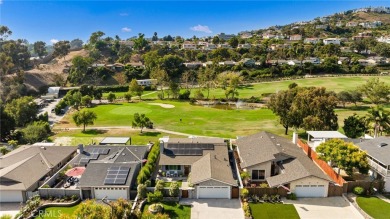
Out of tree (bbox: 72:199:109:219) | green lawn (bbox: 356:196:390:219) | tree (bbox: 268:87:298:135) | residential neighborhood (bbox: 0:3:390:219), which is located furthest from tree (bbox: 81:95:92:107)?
green lawn (bbox: 356:196:390:219)

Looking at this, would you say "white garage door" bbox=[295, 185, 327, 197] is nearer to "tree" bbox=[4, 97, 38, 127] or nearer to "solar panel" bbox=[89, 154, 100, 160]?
"solar panel" bbox=[89, 154, 100, 160]

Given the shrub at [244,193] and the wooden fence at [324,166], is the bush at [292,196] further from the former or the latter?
the wooden fence at [324,166]

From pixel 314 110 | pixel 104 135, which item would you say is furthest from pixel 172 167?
pixel 314 110

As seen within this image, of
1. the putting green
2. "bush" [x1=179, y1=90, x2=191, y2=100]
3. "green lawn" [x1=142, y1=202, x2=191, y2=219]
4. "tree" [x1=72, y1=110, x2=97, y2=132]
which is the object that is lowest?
"green lawn" [x1=142, y1=202, x2=191, y2=219]

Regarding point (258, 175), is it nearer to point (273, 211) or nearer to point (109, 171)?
point (273, 211)

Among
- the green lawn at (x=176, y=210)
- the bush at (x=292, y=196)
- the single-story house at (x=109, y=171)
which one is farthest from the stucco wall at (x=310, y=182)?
the single-story house at (x=109, y=171)
